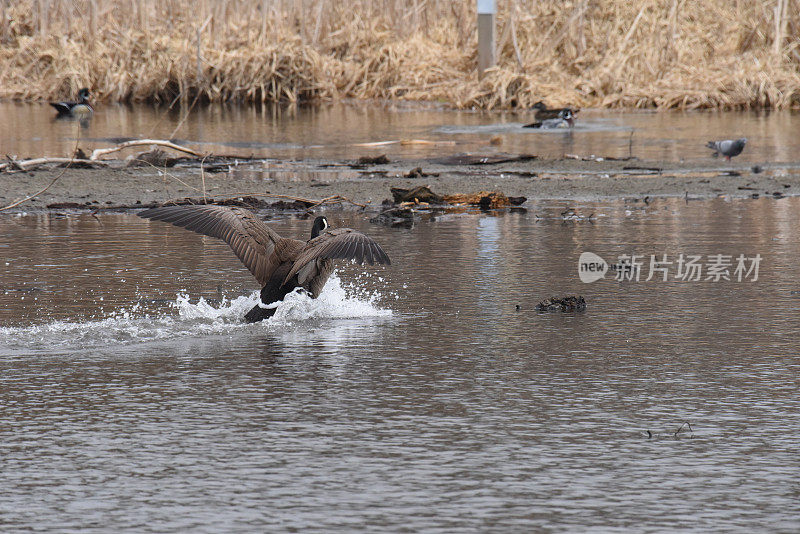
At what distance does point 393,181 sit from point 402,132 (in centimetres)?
730

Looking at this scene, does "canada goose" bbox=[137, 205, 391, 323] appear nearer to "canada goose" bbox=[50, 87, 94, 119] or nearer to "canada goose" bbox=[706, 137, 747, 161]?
"canada goose" bbox=[706, 137, 747, 161]

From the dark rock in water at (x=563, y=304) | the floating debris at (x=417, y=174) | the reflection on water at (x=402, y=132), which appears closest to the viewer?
the dark rock in water at (x=563, y=304)

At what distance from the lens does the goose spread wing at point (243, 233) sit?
7.69 meters

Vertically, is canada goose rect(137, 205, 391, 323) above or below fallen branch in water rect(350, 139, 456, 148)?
below

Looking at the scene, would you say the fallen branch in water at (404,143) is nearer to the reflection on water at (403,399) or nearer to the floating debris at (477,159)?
the floating debris at (477,159)

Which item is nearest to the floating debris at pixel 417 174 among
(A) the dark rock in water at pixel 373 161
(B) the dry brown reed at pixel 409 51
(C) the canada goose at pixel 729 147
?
(A) the dark rock in water at pixel 373 161

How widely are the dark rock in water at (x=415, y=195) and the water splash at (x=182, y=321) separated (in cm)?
435

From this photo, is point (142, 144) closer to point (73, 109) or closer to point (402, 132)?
point (402, 132)

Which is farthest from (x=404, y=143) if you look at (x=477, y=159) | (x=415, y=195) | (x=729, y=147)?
(x=415, y=195)

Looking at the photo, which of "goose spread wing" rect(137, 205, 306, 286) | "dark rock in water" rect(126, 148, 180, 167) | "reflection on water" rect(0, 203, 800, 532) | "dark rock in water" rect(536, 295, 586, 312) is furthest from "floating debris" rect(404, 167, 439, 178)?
"dark rock in water" rect(536, 295, 586, 312)

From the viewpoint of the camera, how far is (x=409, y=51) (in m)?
31.6

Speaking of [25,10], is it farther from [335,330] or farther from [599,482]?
[599,482]

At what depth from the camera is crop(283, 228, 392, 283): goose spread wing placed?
7.16 metres

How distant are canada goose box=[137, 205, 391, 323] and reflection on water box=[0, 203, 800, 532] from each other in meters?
0.20
